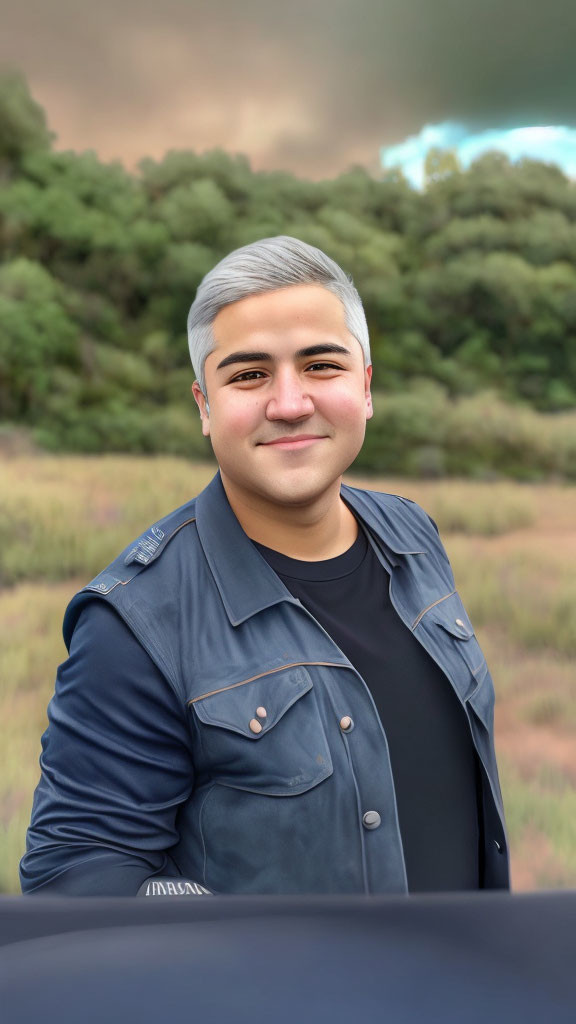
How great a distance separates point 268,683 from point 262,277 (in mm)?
388

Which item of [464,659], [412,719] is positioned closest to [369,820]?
[412,719]

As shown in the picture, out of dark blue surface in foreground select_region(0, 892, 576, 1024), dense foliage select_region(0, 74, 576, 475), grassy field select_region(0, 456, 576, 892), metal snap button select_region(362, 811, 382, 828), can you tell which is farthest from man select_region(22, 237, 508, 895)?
dense foliage select_region(0, 74, 576, 475)

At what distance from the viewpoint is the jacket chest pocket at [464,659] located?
2.97 ft

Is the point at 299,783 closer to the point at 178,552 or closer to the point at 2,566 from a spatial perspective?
the point at 178,552

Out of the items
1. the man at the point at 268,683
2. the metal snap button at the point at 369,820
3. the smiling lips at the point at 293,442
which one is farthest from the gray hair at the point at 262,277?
the metal snap button at the point at 369,820

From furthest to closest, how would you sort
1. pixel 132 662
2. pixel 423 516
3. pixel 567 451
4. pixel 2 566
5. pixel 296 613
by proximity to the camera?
1. pixel 567 451
2. pixel 2 566
3. pixel 423 516
4. pixel 296 613
5. pixel 132 662

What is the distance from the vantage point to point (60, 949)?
0.93ft

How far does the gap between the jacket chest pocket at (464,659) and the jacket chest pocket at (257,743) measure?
8.2 inches

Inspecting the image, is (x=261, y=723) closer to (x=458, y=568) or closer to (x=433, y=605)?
(x=433, y=605)

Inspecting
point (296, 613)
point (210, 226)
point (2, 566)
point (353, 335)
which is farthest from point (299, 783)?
point (210, 226)

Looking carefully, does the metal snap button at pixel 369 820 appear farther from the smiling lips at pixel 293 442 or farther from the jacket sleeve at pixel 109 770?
the smiling lips at pixel 293 442

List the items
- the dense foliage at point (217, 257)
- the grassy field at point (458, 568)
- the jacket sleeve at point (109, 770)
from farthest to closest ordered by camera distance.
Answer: the dense foliage at point (217, 257) → the grassy field at point (458, 568) → the jacket sleeve at point (109, 770)

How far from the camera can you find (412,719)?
849 mm

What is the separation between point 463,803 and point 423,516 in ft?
1.24
